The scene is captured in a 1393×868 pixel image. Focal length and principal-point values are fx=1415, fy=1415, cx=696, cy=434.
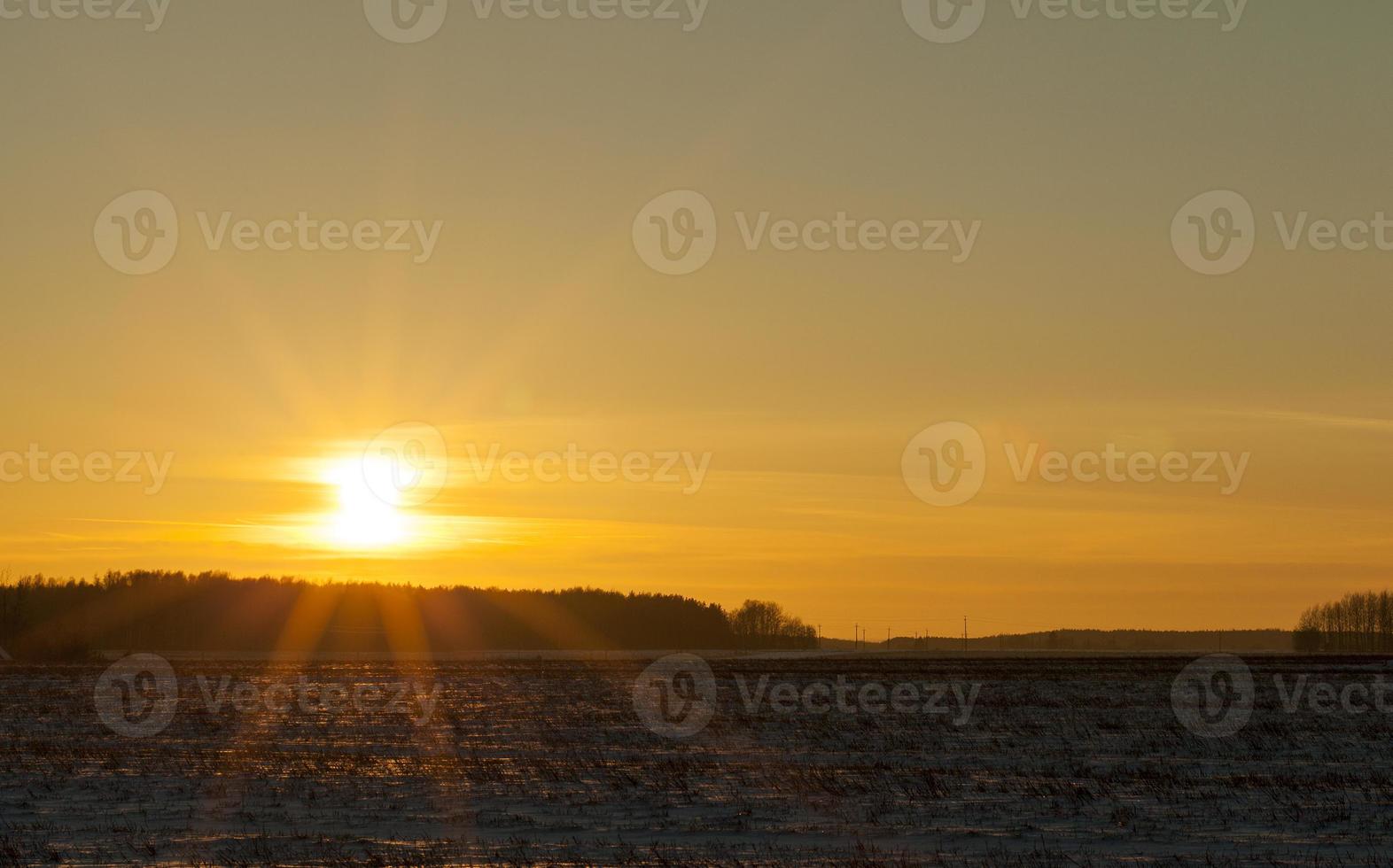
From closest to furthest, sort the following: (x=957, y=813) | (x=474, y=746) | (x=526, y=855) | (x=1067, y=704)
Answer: (x=526, y=855) → (x=957, y=813) → (x=474, y=746) → (x=1067, y=704)

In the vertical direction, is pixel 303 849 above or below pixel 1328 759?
below

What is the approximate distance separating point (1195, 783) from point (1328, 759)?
6.34 meters

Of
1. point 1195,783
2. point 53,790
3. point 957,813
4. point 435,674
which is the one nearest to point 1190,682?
point 435,674

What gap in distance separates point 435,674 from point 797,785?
57048 mm

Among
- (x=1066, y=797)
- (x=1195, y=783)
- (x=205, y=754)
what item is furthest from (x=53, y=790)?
(x=1195, y=783)

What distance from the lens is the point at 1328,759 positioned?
31.6m

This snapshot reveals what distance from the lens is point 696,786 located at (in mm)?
26953

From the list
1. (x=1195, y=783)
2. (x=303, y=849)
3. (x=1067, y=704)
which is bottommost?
(x=303, y=849)

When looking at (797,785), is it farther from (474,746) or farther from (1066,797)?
(474,746)

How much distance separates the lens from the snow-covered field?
1997 cm

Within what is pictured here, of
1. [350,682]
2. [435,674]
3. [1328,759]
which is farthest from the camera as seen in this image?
[435,674]

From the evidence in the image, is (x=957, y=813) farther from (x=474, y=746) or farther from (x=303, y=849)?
(x=474, y=746)

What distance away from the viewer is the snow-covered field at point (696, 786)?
19969 millimetres

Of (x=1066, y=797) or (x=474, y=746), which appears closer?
(x=1066, y=797)
